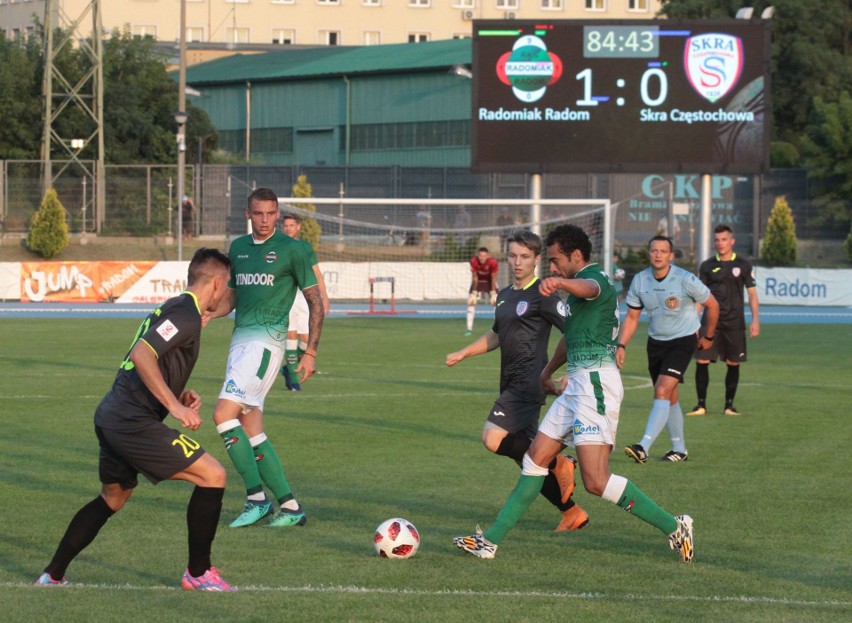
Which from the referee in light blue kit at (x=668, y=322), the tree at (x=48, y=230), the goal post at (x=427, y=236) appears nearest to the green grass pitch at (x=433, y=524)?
the referee in light blue kit at (x=668, y=322)

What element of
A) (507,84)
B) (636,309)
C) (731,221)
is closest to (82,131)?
(731,221)

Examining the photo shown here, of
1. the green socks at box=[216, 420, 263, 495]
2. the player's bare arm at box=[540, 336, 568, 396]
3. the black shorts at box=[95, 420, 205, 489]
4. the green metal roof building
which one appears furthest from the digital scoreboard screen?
the green metal roof building

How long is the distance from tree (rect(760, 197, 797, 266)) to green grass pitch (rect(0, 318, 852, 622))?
97.6 feet

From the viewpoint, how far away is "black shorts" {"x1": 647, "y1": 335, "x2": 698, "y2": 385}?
1248cm

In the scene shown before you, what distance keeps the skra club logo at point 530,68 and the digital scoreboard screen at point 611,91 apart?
0.02m

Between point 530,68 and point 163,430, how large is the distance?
2632cm

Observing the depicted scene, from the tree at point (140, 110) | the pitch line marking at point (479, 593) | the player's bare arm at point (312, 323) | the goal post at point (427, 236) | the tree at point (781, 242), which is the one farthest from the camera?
the tree at point (140, 110)

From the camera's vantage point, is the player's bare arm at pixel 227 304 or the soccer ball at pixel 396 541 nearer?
the soccer ball at pixel 396 541

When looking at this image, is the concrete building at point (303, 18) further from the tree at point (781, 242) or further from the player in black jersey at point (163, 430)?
the player in black jersey at point (163, 430)

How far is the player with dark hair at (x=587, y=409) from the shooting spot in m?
7.91

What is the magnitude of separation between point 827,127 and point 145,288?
29.2 metres

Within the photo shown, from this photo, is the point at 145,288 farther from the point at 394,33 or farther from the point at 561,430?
the point at 394,33

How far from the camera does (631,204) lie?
193 feet

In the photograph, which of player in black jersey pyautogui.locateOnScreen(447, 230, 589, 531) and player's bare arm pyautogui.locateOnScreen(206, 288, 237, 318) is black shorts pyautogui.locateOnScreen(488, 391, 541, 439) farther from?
player's bare arm pyautogui.locateOnScreen(206, 288, 237, 318)
